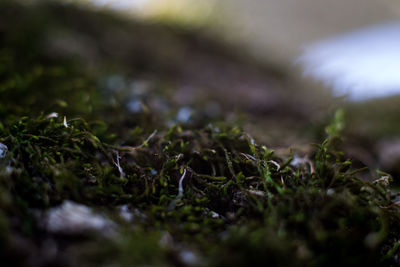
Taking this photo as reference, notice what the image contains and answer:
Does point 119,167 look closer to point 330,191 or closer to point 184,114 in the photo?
point 330,191

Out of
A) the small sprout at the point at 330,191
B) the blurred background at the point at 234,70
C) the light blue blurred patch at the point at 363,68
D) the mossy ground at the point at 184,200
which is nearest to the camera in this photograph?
the mossy ground at the point at 184,200

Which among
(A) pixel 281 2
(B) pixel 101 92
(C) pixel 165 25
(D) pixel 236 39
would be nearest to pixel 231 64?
(D) pixel 236 39

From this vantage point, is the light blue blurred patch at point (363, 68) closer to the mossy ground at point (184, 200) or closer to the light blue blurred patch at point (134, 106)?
the mossy ground at point (184, 200)

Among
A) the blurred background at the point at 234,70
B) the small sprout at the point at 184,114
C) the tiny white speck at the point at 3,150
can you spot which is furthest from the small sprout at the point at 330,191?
the tiny white speck at the point at 3,150

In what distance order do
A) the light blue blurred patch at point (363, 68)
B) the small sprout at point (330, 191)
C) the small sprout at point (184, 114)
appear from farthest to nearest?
the light blue blurred patch at point (363, 68)
the small sprout at point (184, 114)
the small sprout at point (330, 191)

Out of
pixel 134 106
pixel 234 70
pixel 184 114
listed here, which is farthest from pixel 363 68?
pixel 134 106

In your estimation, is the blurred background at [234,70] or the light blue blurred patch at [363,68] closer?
the blurred background at [234,70]

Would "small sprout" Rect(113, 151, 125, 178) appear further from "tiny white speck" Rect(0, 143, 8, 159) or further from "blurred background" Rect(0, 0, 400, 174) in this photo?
"blurred background" Rect(0, 0, 400, 174)
